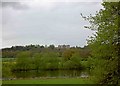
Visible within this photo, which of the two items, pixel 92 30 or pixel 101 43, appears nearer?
pixel 101 43

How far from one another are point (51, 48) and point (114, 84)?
4811 centimetres

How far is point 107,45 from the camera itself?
Answer: 984cm

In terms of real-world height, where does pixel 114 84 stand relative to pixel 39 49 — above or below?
below

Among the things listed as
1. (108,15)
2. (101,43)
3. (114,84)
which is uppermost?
(108,15)

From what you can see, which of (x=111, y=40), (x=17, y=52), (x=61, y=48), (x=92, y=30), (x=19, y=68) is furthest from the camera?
(x=61, y=48)

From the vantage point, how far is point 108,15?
33.1 feet

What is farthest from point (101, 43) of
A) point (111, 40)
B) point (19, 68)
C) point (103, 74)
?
point (19, 68)

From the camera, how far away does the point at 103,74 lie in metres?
10.1

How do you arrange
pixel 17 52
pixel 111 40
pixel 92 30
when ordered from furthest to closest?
pixel 17 52 → pixel 92 30 → pixel 111 40

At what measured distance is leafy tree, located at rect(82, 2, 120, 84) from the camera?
978 cm

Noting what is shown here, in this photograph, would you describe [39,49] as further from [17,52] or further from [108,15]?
[108,15]

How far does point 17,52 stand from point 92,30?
40.0 metres

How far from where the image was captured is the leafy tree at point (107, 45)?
978 centimetres

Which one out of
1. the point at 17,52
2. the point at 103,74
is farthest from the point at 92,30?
the point at 17,52
